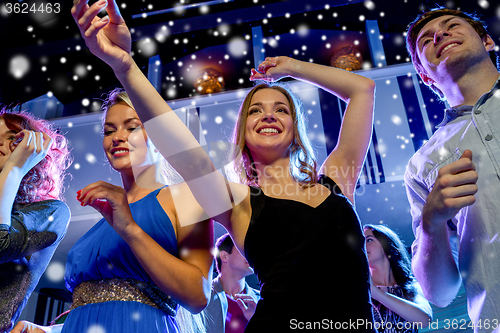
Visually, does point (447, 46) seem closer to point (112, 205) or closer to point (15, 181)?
point (112, 205)

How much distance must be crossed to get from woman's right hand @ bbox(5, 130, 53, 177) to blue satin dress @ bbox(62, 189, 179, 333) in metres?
0.40

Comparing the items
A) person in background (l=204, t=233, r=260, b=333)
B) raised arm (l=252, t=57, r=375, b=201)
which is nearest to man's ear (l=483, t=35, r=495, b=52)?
raised arm (l=252, t=57, r=375, b=201)

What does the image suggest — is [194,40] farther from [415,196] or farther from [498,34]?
[415,196]

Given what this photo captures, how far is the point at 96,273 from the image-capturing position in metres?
0.95

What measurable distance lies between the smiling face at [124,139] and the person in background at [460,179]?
853 mm

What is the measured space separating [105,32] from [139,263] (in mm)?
574

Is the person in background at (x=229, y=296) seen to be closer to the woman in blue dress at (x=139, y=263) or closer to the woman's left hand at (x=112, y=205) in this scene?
the woman in blue dress at (x=139, y=263)

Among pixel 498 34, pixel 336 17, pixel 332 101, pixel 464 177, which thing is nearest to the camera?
pixel 464 177

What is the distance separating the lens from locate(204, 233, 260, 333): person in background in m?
1.94

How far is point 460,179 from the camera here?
0.70 m

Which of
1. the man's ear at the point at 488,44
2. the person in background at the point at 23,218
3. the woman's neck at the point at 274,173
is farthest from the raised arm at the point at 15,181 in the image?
the man's ear at the point at 488,44

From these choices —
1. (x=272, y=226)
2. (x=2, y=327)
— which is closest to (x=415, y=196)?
(x=272, y=226)

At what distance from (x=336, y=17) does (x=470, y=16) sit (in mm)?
3688

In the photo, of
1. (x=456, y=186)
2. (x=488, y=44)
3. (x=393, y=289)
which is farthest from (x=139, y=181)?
(x=393, y=289)
